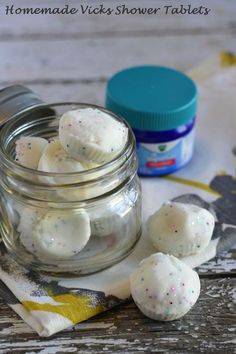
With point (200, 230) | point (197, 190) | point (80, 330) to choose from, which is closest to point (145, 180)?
point (197, 190)

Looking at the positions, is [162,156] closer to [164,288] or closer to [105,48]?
[164,288]

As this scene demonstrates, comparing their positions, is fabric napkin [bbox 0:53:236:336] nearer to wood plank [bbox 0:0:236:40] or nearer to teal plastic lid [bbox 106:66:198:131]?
teal plastic lid [bbox 106:66:198:131]

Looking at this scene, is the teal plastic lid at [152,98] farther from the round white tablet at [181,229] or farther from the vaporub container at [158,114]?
the round white tablet at [181,229]

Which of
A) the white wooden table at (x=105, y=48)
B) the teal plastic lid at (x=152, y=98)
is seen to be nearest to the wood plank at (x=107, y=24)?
the white wooden table at (x=105, y=48)

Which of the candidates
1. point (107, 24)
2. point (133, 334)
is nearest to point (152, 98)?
point (133, 334)

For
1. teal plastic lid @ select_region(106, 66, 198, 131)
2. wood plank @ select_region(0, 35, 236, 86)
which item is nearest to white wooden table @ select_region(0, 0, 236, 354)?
wood plank @ select_region(0, 35, 236, 86)

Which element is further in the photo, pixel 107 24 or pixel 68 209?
pixel 107 24

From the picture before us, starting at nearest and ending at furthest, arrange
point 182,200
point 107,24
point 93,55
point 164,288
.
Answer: point 164,288 < point 182,200 < point 93,55 < point 107,24
